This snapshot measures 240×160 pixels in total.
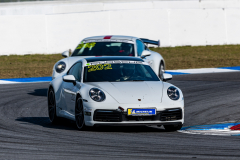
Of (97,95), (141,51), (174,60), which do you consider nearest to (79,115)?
(97,95)

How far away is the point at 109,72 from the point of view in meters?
8.64

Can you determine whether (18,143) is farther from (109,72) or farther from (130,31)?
(130,31)

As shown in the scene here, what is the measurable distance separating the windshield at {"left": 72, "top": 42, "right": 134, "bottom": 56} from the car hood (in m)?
4.26

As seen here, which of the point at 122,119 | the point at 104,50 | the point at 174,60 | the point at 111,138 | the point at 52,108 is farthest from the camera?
the point at 174,60

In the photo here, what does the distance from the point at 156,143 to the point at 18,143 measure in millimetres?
1789

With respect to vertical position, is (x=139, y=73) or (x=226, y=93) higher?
(x=139, y=73)

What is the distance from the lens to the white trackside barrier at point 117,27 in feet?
76.6

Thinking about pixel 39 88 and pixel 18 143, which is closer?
pixel 18 143

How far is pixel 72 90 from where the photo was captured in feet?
28.0

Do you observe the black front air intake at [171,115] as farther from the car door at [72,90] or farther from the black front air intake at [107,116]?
the car door at [72,90]

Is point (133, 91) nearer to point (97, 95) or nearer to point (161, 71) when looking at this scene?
point (97, 95)

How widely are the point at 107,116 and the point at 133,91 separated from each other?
22.0 inches

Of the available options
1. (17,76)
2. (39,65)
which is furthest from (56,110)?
(39,65)

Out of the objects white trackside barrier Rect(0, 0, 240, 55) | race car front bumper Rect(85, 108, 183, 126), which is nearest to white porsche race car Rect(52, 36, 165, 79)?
race car front bumper Rect(85, 108, 183, 126)
